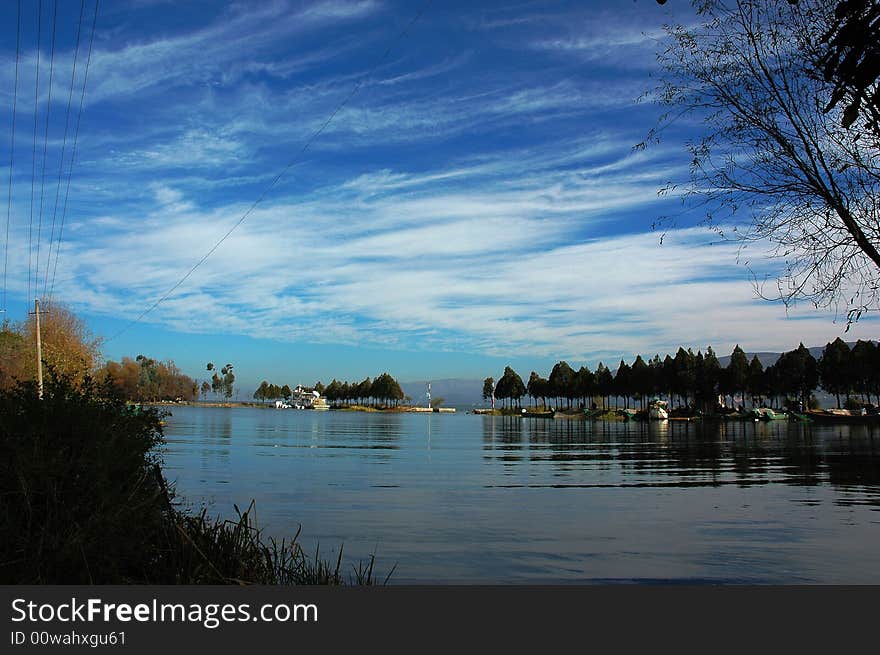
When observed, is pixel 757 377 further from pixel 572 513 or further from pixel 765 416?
pixel 572 513

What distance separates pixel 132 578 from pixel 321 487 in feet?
74.2

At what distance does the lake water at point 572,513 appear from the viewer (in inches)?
658

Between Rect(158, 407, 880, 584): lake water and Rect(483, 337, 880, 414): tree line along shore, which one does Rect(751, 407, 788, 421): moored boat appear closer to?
Rect(483, 337, 880, 414): tree line along shore

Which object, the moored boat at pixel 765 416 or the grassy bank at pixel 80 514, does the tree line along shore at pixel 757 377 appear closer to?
the moored boat at pixel 765 416

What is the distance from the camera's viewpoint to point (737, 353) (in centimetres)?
13900

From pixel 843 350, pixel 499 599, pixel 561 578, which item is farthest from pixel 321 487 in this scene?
pixel 843 350

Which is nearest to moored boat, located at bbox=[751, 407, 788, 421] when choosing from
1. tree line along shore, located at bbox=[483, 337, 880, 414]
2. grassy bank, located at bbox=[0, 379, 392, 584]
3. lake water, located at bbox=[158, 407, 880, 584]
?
tree line along shore, located at bbox=[483, 337, 880, 414]

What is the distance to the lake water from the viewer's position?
54.8 feet

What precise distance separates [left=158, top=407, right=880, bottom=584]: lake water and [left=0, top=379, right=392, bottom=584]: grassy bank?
5.93 meters

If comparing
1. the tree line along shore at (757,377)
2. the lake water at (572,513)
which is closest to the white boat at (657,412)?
the tree line along shore at (757,377)

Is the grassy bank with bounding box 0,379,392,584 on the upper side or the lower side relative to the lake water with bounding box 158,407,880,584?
upper

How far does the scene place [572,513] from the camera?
24859 millimetres

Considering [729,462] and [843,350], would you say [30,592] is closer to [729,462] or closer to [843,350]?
[729,462]

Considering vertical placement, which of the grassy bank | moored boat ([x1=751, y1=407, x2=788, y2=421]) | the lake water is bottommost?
moored boat ([x1=751, y1=407, x2=788, y2=421])
